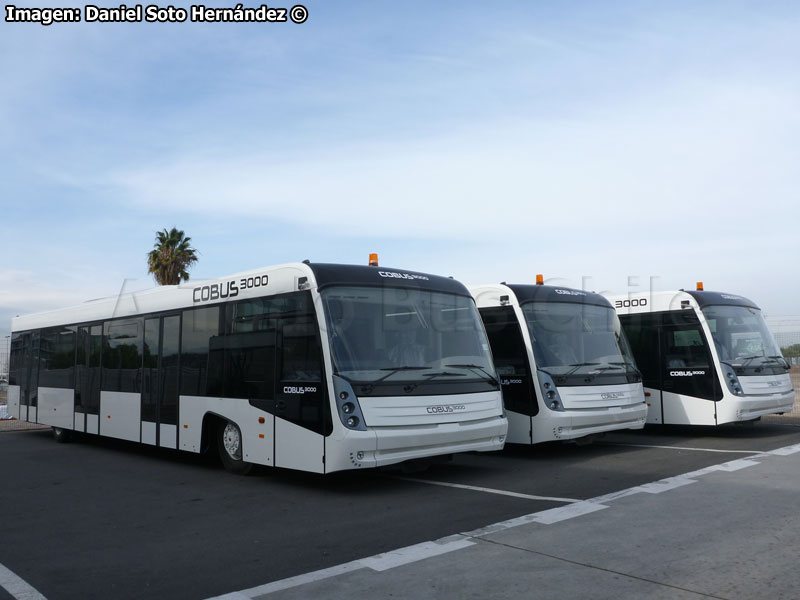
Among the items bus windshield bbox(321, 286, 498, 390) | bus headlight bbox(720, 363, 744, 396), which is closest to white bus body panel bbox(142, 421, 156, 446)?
bus windshield bbox(321, 286, 498, 390)

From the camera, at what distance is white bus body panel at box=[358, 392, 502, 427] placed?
835 cm

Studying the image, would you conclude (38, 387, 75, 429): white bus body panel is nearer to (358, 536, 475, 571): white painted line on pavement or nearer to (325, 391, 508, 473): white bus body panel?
(325, 391, 508, 473): white bus body panel

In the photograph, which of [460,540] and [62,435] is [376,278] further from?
[62,435]

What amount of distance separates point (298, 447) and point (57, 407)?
9331mm

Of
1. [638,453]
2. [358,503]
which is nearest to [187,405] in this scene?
[358,503]

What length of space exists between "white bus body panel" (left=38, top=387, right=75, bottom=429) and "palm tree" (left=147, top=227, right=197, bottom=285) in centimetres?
2373

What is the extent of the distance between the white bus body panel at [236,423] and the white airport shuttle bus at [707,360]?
776 centimetres

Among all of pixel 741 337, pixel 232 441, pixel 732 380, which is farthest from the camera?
pixel 741 337

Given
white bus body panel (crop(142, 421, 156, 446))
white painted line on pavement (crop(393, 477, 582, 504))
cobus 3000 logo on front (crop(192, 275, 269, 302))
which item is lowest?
white painted line on pavement (crop(393, 477, 582, 504))

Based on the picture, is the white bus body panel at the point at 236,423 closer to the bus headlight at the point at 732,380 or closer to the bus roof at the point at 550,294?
the bus roof at the point at 550,294

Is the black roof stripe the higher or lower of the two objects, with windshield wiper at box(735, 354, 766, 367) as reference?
higher

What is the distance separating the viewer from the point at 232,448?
33.8 ft

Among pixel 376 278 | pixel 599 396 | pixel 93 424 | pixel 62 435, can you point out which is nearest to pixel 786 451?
pixel 599 396

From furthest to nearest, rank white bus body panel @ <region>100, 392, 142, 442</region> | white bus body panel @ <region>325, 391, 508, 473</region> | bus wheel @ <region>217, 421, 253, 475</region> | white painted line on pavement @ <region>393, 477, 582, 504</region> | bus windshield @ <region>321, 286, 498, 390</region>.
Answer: white bus body panel @ <region>100, 392, 142, 442</region> < bus wheel @ <region>217, 421, 253, 475</region> < bus windshield @ <region>321, 286, 498, 390</region> < white bus body panel @ <region>325, 391, 508, 473</region> < white painted line on pavement @ <region>393, 477, 582, 504</region>
